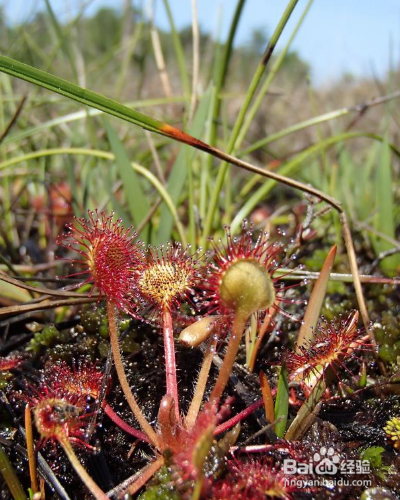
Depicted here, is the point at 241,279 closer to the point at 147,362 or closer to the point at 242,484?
the point at 242,484

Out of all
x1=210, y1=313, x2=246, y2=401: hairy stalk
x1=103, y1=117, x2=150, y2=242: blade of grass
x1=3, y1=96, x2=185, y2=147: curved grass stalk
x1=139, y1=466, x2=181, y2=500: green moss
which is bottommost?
x1=139, y1=466, x2=181, y2=500: green moss

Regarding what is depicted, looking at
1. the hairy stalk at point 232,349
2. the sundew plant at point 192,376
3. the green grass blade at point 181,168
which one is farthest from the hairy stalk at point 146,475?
the green grass blade at point 181,168

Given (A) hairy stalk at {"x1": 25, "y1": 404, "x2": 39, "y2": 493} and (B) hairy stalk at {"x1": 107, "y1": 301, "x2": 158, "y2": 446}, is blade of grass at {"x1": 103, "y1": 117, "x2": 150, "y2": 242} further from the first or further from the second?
(A) hairy stalk at {"x1": 25, "y1": 404, "x2": 39, "y2": 493}

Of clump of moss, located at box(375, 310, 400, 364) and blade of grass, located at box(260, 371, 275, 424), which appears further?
clump of moss, located at box(375, 310, 400, 364)

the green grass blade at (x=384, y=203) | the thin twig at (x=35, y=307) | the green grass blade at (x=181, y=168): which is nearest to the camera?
the thin twig at (x=35, y=307)

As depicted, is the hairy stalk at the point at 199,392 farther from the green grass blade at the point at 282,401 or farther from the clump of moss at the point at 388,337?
the clump of moss at the point at 388,337

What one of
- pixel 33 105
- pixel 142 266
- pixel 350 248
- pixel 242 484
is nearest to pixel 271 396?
pixel 242 484

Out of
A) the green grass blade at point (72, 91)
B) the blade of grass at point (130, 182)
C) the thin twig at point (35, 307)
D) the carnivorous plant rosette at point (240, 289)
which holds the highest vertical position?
the blade of grass at point (130, 182)

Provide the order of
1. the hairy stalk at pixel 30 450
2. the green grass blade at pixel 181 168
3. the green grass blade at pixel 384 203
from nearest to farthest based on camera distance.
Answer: the hairy stalk at pixel 30 450 < the green grass blade at pixel 181 168 < the green grass blade at pixel 384 203

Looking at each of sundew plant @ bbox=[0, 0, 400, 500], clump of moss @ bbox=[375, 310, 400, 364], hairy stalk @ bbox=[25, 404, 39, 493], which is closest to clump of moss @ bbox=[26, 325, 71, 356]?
sundew plant @ bbox=[0, 0, 400, 500]

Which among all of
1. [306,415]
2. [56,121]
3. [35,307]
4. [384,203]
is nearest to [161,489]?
[306,415]
